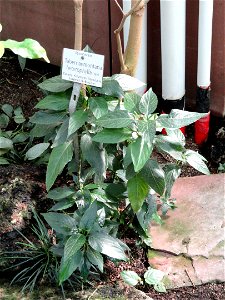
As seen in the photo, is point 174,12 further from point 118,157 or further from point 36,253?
point 36,253

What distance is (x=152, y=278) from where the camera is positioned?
10.6ft

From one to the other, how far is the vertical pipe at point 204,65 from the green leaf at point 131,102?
1086mm

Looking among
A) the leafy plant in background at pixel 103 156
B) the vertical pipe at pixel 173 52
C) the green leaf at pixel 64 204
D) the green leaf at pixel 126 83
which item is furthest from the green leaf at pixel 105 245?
the vertical pipe at pixel 173 52

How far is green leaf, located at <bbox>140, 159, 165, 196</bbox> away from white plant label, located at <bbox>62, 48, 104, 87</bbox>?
0.44 metres

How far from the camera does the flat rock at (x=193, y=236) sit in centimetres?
333

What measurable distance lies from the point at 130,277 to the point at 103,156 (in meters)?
0.65

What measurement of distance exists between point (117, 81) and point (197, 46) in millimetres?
1272

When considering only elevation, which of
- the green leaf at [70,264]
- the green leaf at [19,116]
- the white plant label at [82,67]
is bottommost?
the green leaf at [70,264]

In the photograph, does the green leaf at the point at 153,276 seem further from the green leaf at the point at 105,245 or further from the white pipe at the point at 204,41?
the white pipe at the point at 204,41

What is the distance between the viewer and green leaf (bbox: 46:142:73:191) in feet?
9.67

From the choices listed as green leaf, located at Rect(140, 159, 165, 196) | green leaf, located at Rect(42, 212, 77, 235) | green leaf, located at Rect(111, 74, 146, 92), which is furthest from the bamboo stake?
green leaf, located at Rect(42, 212, 77, 235)

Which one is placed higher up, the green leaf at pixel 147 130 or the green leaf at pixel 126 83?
the green leaf at pixel 126 83

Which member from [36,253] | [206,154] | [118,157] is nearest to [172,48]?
[206,154]

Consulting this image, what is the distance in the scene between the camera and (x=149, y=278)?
323cm
